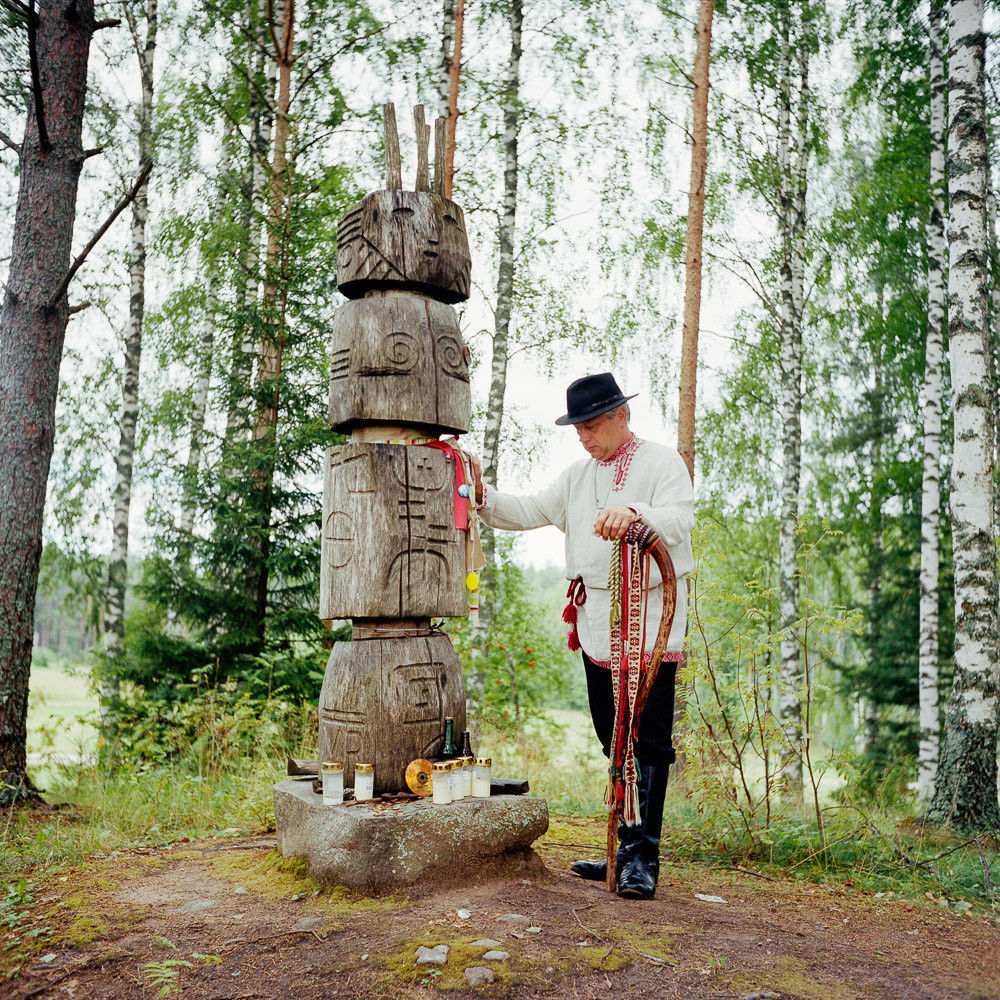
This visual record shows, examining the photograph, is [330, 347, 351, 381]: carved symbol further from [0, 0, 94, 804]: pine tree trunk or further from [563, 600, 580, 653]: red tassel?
[0, 0, 94, 804]: pine tree trunk

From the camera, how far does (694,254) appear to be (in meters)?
7.88

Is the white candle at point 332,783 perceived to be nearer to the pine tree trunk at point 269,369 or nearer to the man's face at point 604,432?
the man's face at point 604,432

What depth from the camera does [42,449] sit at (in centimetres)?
650

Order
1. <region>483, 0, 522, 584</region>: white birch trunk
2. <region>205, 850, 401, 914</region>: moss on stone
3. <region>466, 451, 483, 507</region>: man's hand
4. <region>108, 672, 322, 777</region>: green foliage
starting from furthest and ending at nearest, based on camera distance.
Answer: <region>483, 0, 522, 584</region>: white birch trunk → <region>108, 672, 322, 777</region>: green foliage → <region>466, 451, 483, 507</region>: man's hand → <region>205, 850, 401, 914</region>: moss on stone

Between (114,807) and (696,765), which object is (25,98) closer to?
(114,807)

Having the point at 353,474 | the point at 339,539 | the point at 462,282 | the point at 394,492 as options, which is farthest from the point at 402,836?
the point at 462,282

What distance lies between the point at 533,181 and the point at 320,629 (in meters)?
7.06

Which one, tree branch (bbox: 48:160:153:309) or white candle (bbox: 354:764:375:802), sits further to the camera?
tree branch (bbox: 48:160:153:309)

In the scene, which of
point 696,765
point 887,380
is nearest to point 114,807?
point 696,765

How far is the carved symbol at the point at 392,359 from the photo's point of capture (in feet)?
14.2

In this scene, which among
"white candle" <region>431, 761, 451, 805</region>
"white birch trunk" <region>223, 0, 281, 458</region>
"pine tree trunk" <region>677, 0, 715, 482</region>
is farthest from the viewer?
"white birch trunk" <region>223, 0, 281, 458</region>

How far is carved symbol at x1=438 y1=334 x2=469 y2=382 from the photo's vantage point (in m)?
4.46

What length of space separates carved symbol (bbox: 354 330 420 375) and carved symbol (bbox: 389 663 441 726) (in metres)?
1.38

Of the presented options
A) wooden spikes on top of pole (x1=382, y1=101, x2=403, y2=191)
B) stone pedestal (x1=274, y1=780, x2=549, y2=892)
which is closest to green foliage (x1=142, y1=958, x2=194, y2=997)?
stone pedestal (x1=274, y1=780, x2=549, y2=892)
